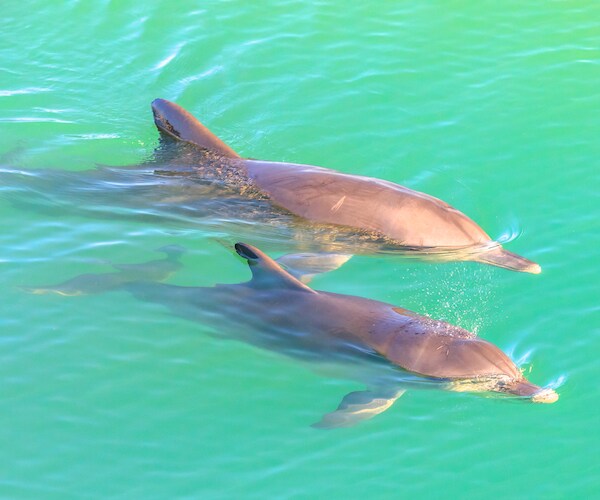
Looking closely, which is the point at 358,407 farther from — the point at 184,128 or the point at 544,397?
the point at 184,128

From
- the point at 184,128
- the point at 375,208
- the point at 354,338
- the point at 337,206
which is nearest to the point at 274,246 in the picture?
the point at 337,206

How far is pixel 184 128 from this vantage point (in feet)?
36.8

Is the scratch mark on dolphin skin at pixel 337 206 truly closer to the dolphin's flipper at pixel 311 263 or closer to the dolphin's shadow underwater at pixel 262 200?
the dolphin's shadow underwater at pixel 262 200

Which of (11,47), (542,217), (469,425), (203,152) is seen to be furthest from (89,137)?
(469,425)

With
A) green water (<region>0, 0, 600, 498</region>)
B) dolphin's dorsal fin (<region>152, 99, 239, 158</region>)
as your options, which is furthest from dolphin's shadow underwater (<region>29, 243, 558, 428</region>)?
dolphin's dorsal fin (<region>152, 99, 239, 158</region>)

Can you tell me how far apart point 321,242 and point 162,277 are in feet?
6.13

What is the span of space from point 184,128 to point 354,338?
182 inches

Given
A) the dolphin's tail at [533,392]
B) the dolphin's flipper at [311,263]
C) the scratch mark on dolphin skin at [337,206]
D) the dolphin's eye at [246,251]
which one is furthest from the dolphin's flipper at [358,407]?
the scratch mark on dolphin skin at [337,206]

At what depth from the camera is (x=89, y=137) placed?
12.5 meters

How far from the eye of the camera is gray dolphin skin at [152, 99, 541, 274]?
31.1 feet

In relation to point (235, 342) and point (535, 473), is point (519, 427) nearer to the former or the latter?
point (535, 473)

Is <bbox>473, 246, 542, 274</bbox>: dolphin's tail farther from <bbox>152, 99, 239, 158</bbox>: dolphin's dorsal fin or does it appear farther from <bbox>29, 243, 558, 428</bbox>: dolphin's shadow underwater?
<bbox>152, 99, 239, 158</bbox>: dolphin's dorsal fin

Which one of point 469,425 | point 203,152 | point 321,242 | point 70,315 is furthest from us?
point 203,152

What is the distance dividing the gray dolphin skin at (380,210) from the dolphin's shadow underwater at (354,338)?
4.96ft
